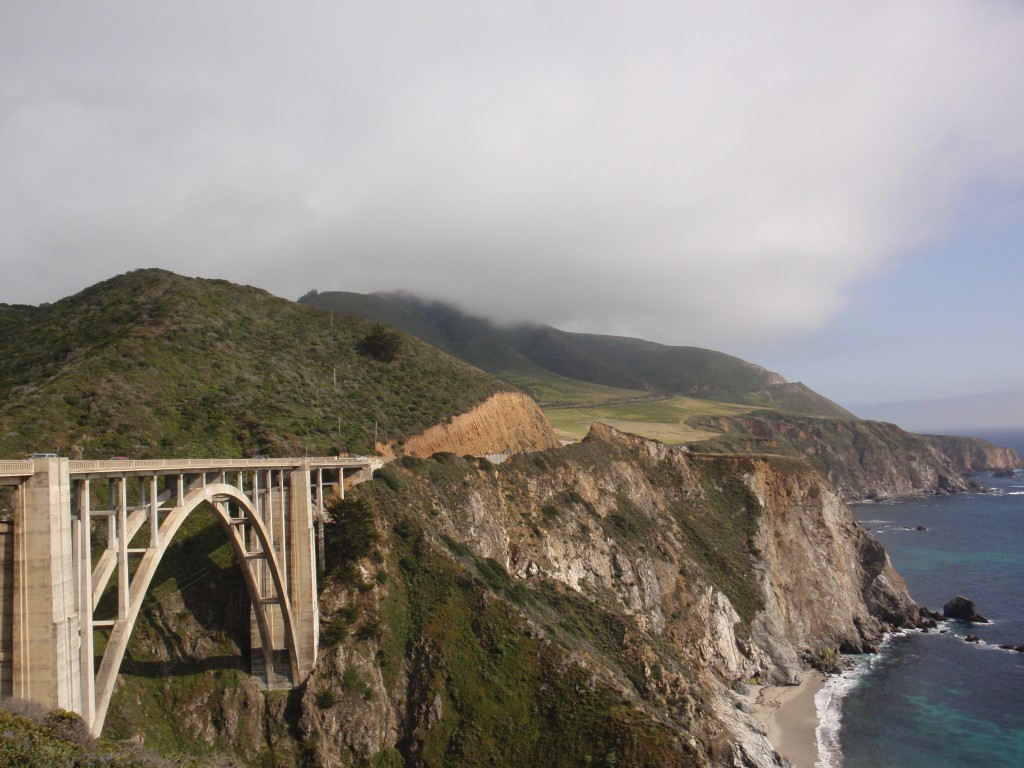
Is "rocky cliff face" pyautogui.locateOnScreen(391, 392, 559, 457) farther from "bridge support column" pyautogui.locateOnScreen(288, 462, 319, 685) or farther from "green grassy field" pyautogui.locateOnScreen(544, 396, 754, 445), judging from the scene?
"green grassy field" pyautogui.locateOnScreen(544, 396, 754, 445)

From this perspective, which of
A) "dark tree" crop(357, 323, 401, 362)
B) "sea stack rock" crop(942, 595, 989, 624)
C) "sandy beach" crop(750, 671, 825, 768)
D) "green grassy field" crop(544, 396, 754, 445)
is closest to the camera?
"sandy beach" crop(750, 671, 825, 768)

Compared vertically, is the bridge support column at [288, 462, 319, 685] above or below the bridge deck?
below

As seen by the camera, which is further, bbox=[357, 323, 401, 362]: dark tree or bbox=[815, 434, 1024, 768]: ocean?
bbox=[357, 323, 401, 362]: dark tree

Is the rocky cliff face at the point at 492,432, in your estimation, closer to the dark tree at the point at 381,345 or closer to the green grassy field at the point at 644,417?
the dark tree at the point at 381,345

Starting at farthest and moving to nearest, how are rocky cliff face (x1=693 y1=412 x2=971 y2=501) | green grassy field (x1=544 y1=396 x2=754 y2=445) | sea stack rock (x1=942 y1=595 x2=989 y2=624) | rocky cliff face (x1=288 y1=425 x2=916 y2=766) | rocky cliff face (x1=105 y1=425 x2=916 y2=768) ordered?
rocky cliff face (x1=693 y1=412 x2=971 y2=501) < green grassy field (x1=544 y1=396 x2=754 y2=445) < sea stack rock (x1=942 y1=595 x2=989 y2=624) < rocky cliff face (x1=288 y1=425 x2=916 y2=766) < rocky cliff face (x1=105 y1=425 x2=916 y2=768)

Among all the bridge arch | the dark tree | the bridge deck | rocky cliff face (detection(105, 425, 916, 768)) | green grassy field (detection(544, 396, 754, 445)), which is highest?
the dark tree

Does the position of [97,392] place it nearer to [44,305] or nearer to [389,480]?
[389,480]

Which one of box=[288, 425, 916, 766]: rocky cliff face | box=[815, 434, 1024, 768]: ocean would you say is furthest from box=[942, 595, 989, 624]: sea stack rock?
box=[288, 425, 916, 766]: rocky cliff face
